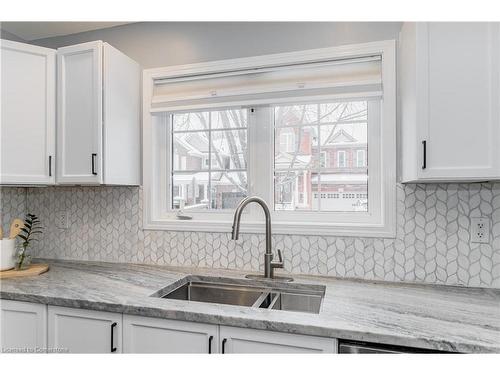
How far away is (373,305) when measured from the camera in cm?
133

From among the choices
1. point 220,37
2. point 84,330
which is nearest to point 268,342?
point 84,330

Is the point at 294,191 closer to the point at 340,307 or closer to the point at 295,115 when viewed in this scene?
the point at 295,115

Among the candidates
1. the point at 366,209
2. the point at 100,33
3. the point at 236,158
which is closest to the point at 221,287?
the point at 236,158

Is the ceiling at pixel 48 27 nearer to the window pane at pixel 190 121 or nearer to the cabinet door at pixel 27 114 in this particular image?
the cabinet door at pixel 27 114

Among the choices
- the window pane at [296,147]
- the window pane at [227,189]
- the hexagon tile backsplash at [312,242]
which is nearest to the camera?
the hexagon tile backsplash at [312,242]

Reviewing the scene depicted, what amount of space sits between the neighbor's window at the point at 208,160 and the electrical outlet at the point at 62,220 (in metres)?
0.77

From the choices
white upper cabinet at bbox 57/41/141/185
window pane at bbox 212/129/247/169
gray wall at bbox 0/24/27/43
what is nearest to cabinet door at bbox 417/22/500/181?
window pane at bbox 212/129/247/169

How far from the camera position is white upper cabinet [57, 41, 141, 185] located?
1820mm

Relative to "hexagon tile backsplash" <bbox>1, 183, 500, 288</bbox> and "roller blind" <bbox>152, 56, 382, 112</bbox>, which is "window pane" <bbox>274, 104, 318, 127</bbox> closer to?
"roller blind" <bbox>152, 56, 382, 112</bbox>

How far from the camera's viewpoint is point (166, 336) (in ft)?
4.30

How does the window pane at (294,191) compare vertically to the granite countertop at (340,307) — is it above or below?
above

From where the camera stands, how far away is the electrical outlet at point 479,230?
5.15ft

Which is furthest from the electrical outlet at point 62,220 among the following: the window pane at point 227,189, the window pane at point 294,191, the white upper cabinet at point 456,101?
the white upper cabinet at point 456,101

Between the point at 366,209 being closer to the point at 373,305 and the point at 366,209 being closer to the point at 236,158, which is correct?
the point at 373,305
